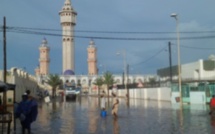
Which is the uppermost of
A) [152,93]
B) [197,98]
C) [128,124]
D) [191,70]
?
[191,70]

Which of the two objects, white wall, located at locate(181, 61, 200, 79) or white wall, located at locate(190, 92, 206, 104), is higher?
white wall, located at locate(181, 61, 200, 79)

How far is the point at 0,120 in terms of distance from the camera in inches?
591

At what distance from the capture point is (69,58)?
145875 millimetres

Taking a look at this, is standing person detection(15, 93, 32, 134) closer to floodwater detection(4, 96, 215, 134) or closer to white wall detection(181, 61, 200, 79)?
floodwater detection(4, 96, 215, 134)

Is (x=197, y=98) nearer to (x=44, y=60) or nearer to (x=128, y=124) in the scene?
(x=128, y=124)

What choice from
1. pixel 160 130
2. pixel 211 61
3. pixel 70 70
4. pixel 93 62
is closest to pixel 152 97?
pixel 211 61

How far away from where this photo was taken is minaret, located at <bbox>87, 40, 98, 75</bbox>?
Answer: 16250 centimetres

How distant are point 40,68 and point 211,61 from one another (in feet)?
365

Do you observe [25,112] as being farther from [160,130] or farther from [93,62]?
[93,62]

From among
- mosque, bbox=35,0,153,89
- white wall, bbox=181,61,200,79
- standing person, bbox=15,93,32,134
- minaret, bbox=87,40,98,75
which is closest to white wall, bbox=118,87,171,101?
white wall, bbox=181,61,200,79

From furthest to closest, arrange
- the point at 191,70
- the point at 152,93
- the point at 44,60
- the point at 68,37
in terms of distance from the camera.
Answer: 1. the point at 44,60
2. the point at 68,37
3. the point at 191,70
4. the point at 152,93

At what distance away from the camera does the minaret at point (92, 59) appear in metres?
162

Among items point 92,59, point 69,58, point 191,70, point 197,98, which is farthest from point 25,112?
point 92,59

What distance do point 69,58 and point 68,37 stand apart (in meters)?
8.57
